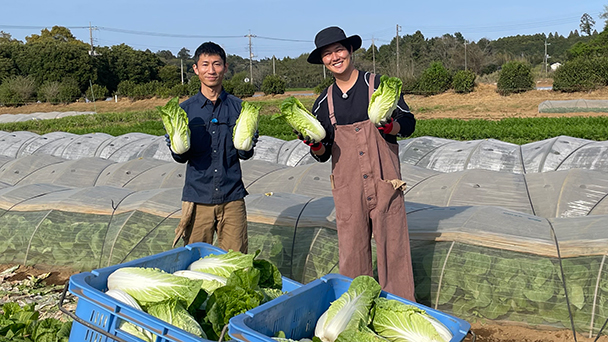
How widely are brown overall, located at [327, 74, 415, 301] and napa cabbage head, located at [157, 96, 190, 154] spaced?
0.98 m

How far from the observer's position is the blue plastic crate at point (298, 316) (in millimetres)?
2036

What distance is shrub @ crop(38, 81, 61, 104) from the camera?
41625 millimetres

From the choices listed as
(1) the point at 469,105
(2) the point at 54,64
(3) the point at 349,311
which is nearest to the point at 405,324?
(3) the point at 349,311

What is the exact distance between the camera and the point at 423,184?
23.8ft

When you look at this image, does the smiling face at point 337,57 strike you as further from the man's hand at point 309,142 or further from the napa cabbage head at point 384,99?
the man's hand at point 309,142

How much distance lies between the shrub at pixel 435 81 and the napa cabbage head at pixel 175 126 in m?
33.5

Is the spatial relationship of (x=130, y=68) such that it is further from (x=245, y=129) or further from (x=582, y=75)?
(x=245, y=129)

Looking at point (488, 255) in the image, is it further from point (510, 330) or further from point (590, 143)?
point (590, 143)

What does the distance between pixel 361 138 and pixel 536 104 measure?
28.0 m

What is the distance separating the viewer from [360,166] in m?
3.44

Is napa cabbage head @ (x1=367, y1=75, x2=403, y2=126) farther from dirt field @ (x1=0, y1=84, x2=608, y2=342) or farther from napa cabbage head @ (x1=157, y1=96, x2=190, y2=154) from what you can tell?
dirt field @ (x1=0, y1=84, x2=608, y2=342)

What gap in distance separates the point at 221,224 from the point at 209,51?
124cm

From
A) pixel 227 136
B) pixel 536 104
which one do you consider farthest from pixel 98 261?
pixel 536 104

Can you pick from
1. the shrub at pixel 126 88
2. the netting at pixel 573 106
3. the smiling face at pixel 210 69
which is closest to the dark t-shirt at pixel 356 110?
the smiling face at pixel 210 69
